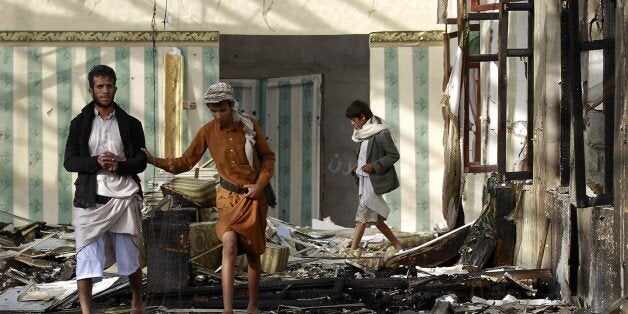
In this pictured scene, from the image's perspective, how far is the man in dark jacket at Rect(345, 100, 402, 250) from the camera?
15.0 meters

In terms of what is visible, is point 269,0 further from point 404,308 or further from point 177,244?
point 404,308

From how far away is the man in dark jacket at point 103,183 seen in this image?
360 inches

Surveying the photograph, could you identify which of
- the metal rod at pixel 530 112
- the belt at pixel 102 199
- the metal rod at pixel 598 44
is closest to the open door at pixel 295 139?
the metal rod at pixel 530 112

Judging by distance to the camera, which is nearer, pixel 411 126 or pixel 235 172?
pixel 235 172

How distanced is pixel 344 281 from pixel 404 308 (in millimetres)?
945

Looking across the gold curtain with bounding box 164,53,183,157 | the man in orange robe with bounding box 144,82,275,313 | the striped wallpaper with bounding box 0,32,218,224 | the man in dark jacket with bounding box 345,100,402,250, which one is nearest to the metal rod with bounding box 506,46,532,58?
the man in dark jacket with bounding box 345,100,402,250

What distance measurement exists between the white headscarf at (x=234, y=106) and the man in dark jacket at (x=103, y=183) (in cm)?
60

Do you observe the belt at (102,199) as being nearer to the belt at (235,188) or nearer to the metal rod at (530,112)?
the belt at (235,188)

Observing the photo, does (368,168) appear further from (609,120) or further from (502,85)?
(609,120)

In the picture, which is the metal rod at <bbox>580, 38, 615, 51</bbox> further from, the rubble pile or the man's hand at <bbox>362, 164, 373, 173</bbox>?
the man's hand at <bbox>362, 164, 373, 173</bbox>

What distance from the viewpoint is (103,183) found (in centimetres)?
920

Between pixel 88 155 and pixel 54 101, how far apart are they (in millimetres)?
10148

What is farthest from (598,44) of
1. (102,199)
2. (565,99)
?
(102,199)

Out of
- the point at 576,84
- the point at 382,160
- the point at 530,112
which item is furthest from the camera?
the point at 382,160
